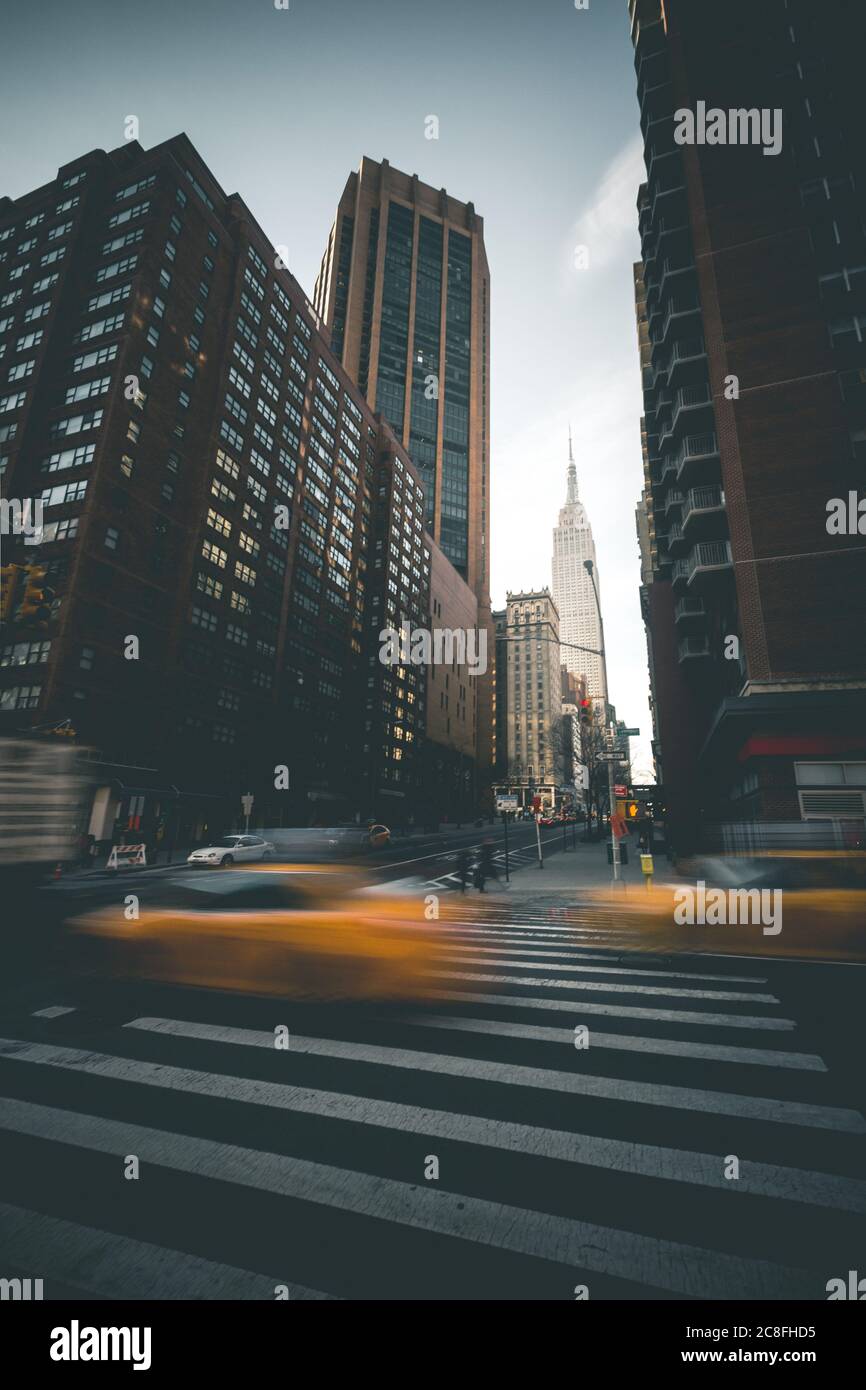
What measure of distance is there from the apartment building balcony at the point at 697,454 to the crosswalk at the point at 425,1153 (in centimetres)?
2869

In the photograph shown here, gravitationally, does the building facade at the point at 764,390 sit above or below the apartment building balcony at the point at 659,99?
below

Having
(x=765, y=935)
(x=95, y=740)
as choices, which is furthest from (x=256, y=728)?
(x=765, y=935)

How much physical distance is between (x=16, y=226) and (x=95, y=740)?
45950 millimetres

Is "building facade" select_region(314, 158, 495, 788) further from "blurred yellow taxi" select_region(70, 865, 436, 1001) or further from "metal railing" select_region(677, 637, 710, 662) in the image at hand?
"blurred yellow taxi" select_region(70, 865, 436, 1001)

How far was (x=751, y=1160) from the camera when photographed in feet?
11.1

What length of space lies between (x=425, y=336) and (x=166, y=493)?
95.1 meters

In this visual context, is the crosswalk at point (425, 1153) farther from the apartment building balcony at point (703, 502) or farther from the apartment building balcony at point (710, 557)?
the apartment building balcony at point (703, 502)

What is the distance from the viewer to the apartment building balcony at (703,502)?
27922mm

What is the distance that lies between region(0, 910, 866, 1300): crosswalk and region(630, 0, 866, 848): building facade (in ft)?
60.5
